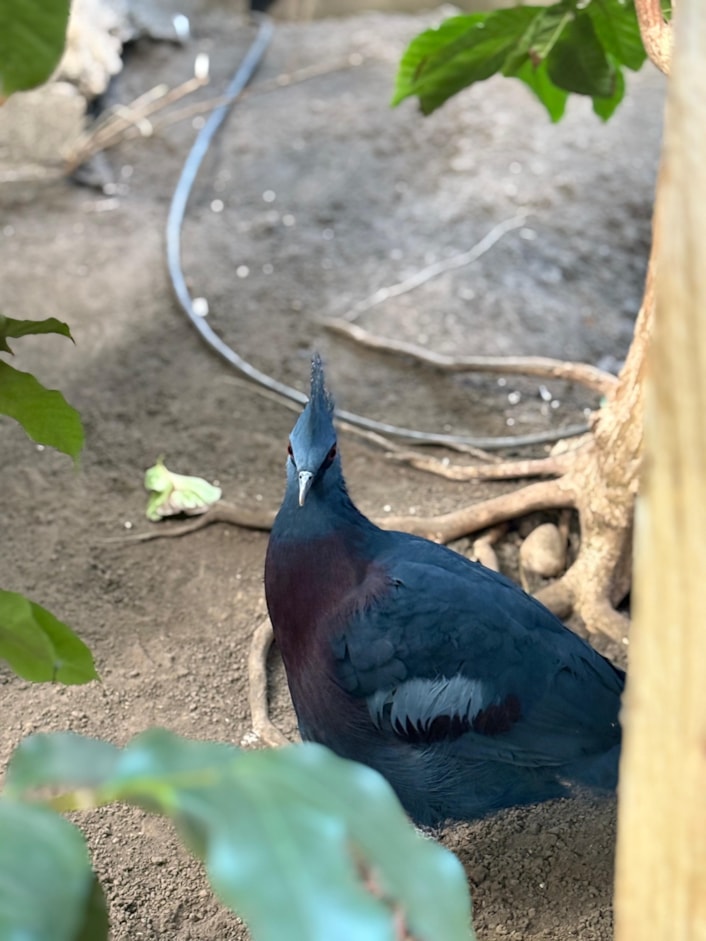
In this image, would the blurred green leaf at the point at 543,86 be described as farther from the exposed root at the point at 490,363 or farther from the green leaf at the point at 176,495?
the green leaf at the point at 176,495

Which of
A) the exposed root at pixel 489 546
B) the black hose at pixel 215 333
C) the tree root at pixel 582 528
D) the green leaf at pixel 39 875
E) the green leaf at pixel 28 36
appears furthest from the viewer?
the black hose at pixel 215 333

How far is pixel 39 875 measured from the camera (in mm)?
567

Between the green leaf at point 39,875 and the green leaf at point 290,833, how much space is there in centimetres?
3

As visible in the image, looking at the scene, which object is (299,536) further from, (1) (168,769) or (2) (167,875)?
(1) (168,769)

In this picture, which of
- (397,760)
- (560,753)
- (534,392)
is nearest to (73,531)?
(397,760)

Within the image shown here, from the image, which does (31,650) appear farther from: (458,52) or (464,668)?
(458,52)

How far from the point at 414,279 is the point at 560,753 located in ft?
8.85

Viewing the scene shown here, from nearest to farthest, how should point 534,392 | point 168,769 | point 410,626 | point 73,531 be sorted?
point 168,769 → point 410,626 → point 73,531 → point 534,392

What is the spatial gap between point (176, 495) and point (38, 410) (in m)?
1.63

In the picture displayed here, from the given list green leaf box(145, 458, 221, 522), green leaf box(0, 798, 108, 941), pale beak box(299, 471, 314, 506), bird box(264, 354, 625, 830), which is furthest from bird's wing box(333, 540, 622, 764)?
green leaf box(0, 798, 108, 941)

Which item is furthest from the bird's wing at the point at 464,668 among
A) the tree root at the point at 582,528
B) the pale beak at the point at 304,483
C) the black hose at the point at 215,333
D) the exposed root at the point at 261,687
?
the black hose at the point at 215,333

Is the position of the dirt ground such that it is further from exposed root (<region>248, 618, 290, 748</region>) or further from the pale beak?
the pale beak

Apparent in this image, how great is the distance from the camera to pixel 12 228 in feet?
14.6

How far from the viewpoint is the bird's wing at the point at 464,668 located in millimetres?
1841
